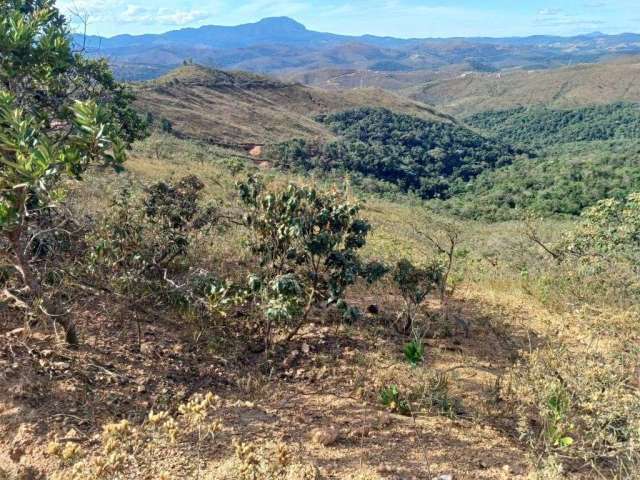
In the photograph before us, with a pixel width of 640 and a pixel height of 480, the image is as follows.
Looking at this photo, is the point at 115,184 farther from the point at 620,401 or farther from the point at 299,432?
the point at 620,401

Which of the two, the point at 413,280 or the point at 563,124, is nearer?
the point at 413,280

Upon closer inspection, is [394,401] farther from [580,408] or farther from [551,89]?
[551,89]

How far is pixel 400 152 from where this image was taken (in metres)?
73.1

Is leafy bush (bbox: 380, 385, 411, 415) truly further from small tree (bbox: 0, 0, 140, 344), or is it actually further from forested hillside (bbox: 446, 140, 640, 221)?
forested hillside (bbox: 446, 140, 640, 221)

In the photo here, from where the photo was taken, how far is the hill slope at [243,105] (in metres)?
56.4

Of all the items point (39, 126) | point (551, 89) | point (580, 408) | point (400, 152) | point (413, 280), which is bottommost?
point (400, 152)

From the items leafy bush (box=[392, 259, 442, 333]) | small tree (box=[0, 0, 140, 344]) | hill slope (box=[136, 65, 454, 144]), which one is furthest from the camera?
hill slope (box=[136, 65, 454, 144])

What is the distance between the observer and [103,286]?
4941 millimetres

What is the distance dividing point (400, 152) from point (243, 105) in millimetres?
25230

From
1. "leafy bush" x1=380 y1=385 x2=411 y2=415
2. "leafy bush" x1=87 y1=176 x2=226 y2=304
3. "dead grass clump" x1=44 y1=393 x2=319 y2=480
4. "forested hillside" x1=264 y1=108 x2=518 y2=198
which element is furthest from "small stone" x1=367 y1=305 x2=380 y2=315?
"forested hillside" x1=264 y1=108 x2=518 y2=198

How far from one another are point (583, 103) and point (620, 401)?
456 ft

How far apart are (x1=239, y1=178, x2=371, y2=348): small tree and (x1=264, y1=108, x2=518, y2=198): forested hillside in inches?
1637

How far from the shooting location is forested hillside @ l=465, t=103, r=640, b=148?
102312 mm

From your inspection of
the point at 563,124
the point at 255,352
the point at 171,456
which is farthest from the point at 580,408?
the point at 563,124
